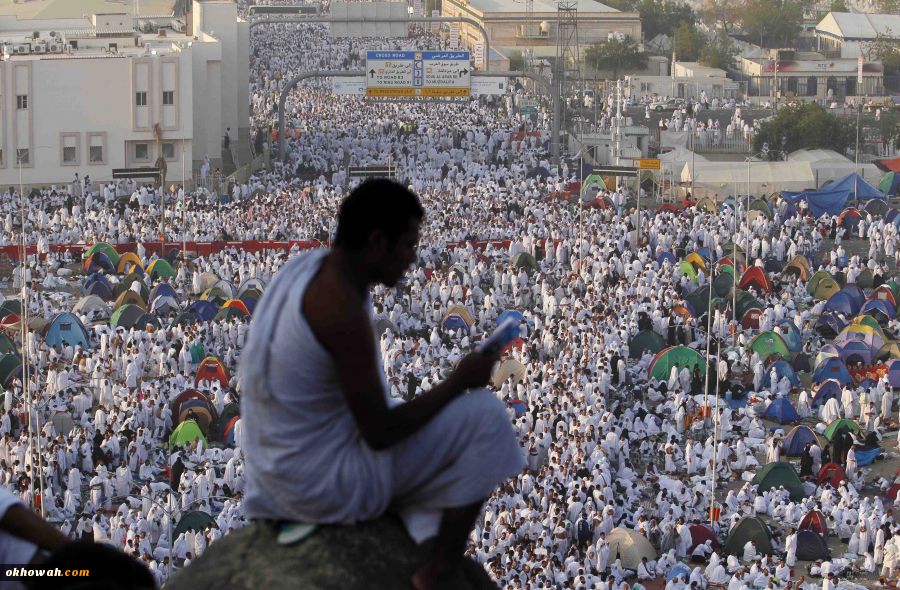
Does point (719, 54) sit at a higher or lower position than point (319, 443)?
higher

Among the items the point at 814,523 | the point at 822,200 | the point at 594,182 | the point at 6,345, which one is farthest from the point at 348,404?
the point at 594,182

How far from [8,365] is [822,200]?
21348 mm

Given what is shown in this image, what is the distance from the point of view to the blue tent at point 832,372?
88.5 feet

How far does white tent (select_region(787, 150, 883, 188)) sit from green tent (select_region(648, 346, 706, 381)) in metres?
19.1

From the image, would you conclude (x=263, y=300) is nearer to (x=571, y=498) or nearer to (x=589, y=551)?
(x=589, y=551)

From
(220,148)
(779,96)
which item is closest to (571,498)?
(220,148)

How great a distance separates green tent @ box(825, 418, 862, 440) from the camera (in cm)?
2343

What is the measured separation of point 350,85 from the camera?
49.3 m

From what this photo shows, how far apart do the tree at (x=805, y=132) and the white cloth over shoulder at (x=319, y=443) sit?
4835 cm

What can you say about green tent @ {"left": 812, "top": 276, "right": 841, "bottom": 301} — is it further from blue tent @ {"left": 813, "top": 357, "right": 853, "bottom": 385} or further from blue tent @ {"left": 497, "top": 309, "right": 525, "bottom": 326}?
blue tent @ {"left": 813, "top": 357, "right": 853, "bottom": 385}

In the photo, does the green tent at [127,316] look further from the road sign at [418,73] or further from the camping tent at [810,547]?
the road sign at [418,73]

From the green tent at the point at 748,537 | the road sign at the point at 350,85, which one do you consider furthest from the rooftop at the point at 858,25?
the green tent at the point at 748,537

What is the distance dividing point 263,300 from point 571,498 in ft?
50.0

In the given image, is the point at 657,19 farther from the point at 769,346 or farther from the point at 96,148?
the point at 769,346
